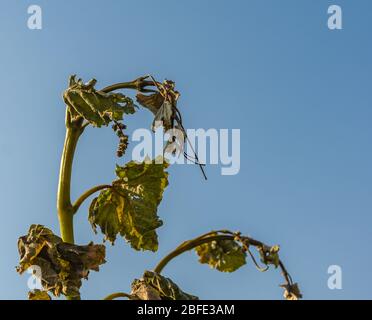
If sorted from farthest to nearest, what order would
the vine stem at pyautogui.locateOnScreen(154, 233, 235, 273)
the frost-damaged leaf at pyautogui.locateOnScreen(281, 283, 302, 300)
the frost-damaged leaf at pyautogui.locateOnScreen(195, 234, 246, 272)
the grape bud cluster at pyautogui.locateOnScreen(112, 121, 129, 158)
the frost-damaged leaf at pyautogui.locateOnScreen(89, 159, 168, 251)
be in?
1. the frost-damaged leaf at pyautogui.locateOnScreen(195, 234, 246, 272)
2. the frost-damaged leaf at pyautogui.locateOnScreen(281, 283, 302, 300)
3. the vine stem at pyautogui.locateOnScreen(154, 233, 235, 273)
4. the frost-damaged leaf at pyautogui.locateOnScreen(89, 159, 168, 251)
5. the grape bud cluster at pyautogui.locateOnScreen(112, 121, 129, 158)

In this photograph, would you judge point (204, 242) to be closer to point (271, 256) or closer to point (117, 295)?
point (271, 256)

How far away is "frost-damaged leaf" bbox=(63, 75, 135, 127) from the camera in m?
4.80

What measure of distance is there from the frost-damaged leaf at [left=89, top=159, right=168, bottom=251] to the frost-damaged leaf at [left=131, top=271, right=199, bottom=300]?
1.78 ft

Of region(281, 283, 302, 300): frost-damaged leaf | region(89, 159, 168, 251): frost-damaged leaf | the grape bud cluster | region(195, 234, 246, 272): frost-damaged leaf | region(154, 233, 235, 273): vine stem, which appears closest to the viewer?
the grape bud cluster

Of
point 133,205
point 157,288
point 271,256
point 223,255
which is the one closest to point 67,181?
point 133,205

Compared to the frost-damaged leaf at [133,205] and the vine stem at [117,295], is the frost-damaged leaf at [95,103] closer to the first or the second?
the frost-damaged leaf at [133,205]

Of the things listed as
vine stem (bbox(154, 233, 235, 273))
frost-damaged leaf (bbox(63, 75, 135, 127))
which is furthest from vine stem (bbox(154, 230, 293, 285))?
frost-damaged leaf (bbox(63, 75, 135, 127))

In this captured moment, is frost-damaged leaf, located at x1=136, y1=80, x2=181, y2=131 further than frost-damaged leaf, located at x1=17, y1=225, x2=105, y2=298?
Yes

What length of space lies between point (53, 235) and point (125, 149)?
2.08 ft

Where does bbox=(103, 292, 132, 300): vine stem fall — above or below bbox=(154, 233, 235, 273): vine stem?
below

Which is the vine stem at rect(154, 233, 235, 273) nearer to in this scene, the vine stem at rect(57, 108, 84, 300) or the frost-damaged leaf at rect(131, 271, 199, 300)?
the frost-damaged leaf at rect(131, 271, 199, 300)
